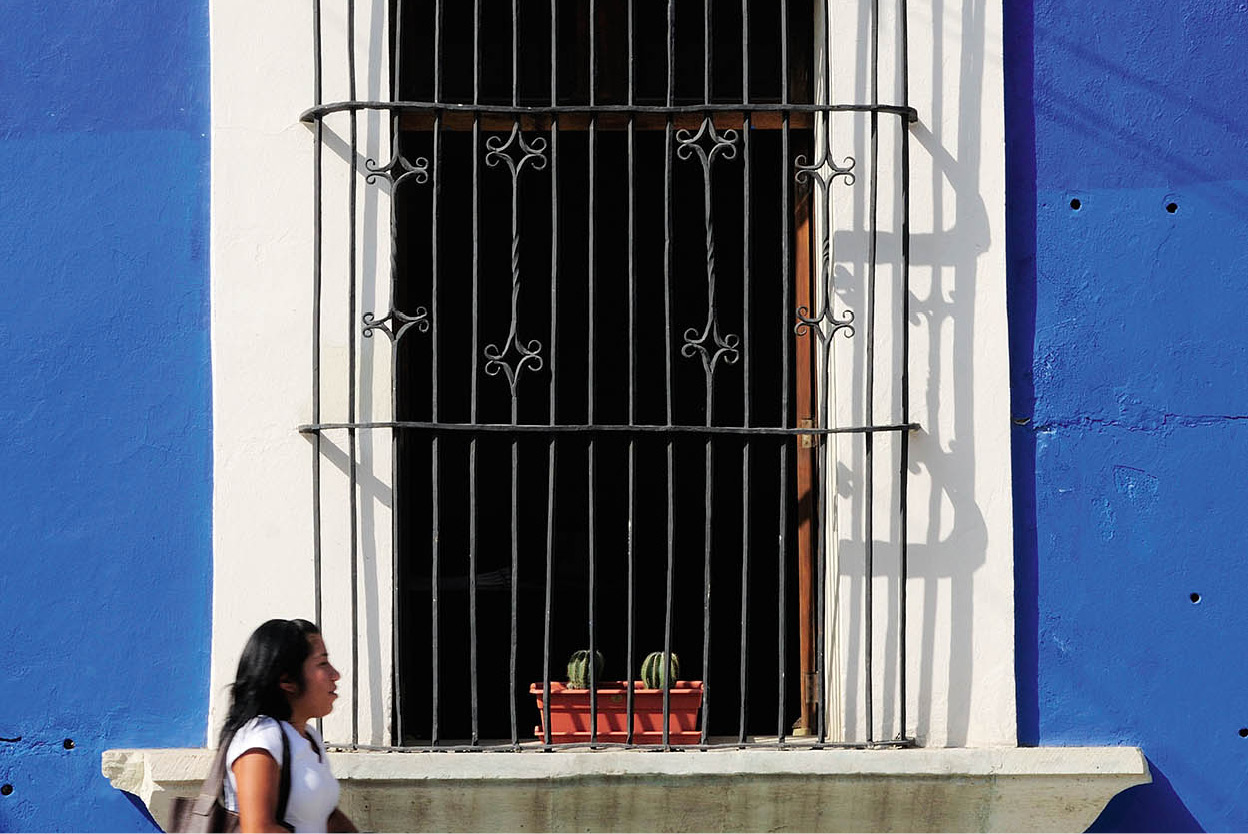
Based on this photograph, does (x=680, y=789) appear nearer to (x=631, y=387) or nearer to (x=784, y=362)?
(x=631, y=387)

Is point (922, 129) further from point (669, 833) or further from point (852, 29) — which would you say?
point (669, 833)

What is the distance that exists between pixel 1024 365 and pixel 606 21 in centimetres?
137

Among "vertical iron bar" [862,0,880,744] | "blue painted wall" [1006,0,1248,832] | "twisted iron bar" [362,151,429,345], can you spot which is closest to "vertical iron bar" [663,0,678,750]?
"vertical iron bar" [862,0,880,744]

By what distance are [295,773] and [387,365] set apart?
4.40 feet

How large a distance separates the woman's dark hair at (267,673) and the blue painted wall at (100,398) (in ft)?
3.40

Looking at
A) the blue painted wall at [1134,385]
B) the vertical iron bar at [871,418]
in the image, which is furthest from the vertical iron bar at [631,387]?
the blue painted wall at [1134,385]

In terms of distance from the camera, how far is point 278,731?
122 inches

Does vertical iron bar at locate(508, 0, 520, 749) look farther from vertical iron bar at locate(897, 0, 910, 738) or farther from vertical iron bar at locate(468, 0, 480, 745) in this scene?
vertical iron bar at locate(897, 0, 910, 738)

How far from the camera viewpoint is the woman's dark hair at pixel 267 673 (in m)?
3.13

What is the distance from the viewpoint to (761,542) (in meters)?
5.82

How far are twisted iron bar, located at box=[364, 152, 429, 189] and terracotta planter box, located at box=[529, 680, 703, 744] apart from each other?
50.8 inches

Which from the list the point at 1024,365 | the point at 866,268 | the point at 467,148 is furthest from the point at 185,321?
the point at 1024,365

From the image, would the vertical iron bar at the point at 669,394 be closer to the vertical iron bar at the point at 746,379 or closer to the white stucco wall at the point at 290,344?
the vertical iron bar at the point at 746,379

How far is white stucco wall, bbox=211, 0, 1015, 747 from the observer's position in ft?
13.6
